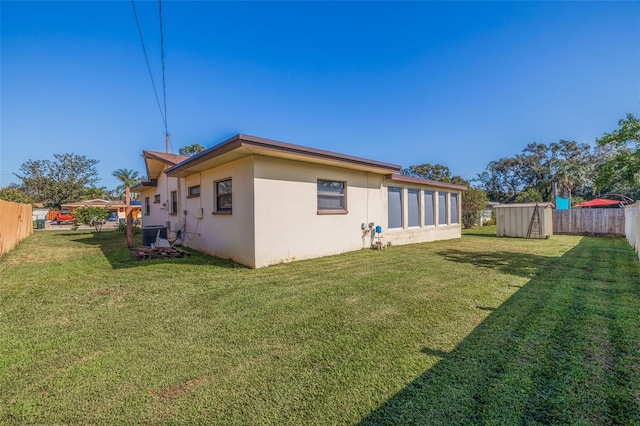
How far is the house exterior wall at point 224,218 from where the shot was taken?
21.1 feet

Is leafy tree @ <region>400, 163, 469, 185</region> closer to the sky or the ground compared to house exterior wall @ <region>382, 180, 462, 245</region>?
closer to the sky

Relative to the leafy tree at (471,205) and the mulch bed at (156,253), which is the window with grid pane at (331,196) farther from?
the leafy tree at (471,205)

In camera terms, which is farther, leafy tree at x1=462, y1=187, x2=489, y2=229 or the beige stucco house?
leafy tree at x1=462, y1=187, x2=489, y2=229

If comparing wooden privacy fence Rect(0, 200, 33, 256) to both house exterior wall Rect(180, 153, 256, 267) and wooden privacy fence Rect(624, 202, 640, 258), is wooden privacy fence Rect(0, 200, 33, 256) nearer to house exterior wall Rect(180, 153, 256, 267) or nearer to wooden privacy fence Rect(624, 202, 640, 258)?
house exterior wall Rect(180, 153, 256, 267)

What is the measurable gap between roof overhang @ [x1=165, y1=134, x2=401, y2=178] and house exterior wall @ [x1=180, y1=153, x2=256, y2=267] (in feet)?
0.99

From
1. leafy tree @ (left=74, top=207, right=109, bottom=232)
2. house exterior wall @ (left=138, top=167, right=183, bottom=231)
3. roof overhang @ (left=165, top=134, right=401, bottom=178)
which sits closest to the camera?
roof overhang @ (left=165, top=134, right=401, bottom=178)

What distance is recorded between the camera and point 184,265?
6477mm

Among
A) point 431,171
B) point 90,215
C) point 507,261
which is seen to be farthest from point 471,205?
point 90,215

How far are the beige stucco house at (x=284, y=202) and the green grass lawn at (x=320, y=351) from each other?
1.85 m

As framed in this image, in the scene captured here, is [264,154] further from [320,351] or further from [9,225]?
[9,225]

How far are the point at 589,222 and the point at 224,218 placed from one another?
777 inches

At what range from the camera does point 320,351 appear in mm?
2510

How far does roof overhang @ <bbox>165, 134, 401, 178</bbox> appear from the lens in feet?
18.6

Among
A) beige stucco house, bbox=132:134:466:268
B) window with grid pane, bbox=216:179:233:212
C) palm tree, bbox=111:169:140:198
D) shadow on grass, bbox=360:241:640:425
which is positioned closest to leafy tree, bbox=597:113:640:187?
shadow on grass, bbox=360:241:640:425
